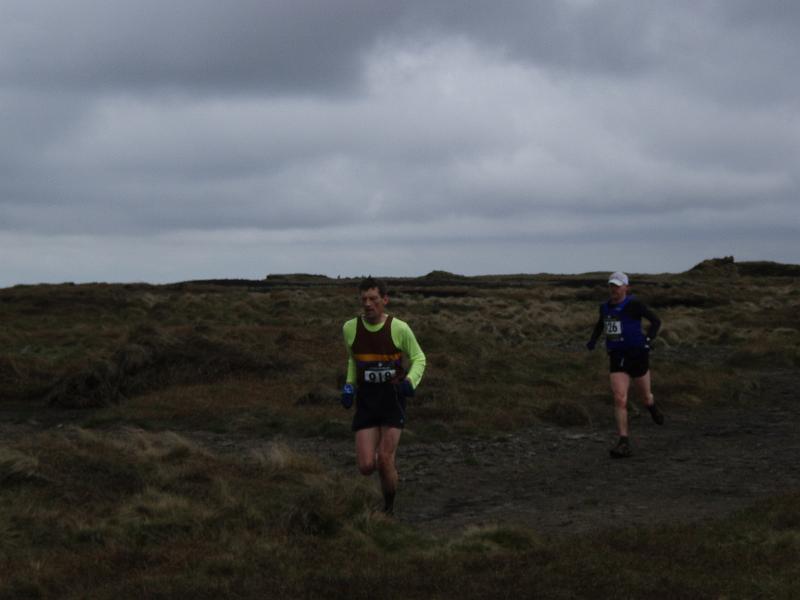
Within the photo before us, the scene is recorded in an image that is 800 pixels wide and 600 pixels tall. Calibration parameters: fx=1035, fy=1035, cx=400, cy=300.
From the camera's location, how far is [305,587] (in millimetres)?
6520

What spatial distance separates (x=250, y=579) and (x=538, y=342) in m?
25.3

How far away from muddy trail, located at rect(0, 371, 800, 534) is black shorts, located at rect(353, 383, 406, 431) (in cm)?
98

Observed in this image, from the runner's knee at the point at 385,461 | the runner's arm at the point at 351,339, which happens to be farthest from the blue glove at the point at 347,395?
the runner's knee at the point at 385,461

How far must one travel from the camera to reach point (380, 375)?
347 inches

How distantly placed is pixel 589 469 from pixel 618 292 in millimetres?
2139

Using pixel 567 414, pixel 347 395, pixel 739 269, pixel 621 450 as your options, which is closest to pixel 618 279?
pixel 621 450

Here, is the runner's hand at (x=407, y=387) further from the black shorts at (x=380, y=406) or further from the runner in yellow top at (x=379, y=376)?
the black shorts at (x=380, y=406)

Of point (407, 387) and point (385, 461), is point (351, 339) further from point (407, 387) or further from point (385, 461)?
point (385, 461)

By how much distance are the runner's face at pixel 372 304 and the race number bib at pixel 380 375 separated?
42 cm

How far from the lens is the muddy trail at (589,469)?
9.23m

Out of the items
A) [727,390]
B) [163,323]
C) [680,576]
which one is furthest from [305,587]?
[163,323]

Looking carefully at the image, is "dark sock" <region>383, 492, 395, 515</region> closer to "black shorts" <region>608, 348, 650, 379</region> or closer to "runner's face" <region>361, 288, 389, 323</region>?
"runner's face" <region>361, 288, 389, 323</region>

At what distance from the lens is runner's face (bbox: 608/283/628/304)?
12.2 metres

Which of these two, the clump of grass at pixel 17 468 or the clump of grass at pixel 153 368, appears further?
the clump of grass at pixel 153 368
